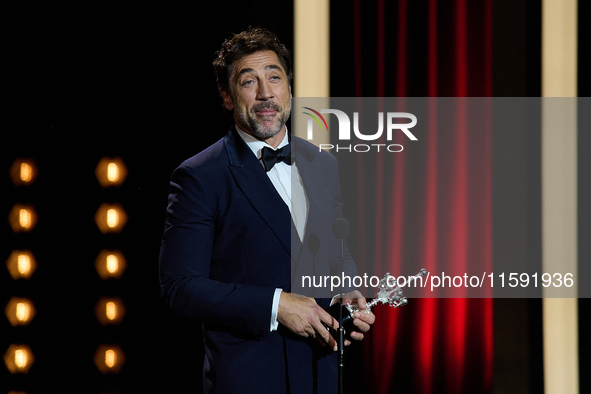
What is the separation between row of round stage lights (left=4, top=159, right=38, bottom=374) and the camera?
108 inches

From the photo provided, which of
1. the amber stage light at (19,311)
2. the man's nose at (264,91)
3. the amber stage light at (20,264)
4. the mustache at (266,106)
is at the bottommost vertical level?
the amber stage light at (19,311)

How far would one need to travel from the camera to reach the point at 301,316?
1.37m

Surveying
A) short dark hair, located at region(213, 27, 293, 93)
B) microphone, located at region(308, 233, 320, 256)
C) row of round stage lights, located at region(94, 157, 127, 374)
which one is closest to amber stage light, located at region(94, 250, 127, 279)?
row of round stage lights, located at region(94, 157, 127, 374)

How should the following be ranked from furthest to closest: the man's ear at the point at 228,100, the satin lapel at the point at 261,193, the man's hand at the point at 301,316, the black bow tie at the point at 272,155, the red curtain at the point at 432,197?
1. the red curtain at the point at 432,197
2. the man's ear at the point at 228,100
3. the black bow tie at the point at 272,155
4. the satin lapel at the point at 261,193
5. the man's hand at the point at 301,316

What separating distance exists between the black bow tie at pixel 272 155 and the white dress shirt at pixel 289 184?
3 centimetres

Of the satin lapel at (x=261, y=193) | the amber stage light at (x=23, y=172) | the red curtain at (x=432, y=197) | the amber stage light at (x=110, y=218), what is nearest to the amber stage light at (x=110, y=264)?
the amber stage light at (x=110, y=218)

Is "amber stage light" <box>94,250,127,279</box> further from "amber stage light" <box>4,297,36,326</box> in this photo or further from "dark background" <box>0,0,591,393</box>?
"amber stage light" <box>4,297,36,326</box>

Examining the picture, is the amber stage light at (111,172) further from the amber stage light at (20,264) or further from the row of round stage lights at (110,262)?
the amber stage light at (20,264)

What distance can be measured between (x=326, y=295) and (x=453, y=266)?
133cm

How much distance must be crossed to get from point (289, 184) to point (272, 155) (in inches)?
5.2

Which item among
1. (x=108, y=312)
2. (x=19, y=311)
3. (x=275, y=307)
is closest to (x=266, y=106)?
(x=275, y=307)

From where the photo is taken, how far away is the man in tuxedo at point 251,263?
4.52ft

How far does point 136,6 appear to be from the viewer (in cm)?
275

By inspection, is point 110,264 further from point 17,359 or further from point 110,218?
point 17,359
